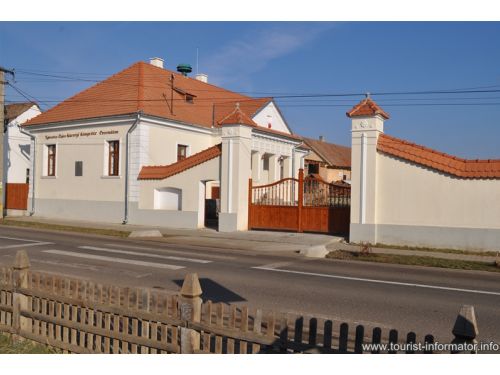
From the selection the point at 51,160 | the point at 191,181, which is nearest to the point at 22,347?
the point at 191,181

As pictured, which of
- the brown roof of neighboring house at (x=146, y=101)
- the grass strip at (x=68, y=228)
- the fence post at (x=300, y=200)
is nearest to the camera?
the fence post at (x=300, y=200)

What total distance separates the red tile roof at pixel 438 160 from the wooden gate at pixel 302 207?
95.0 inches

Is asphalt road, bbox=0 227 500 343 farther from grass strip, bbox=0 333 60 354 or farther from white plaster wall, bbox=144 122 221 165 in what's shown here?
white plaster wall, bbox=144 122 221 165

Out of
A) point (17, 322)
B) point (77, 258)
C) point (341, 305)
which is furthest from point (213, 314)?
point (77, 258)

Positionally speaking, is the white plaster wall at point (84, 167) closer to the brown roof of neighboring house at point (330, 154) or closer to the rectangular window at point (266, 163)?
the rectangular window at point (266, 163)

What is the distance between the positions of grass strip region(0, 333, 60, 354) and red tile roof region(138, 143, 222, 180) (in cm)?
1483

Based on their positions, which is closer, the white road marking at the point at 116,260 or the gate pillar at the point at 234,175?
the white road marking at the point at 116,260

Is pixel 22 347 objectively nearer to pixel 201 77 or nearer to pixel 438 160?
pixel 438 160

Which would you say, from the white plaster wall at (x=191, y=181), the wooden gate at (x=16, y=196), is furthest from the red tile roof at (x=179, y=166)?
the wooden gate at (x=16, y=196)

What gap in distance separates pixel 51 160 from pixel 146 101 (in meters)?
7.24

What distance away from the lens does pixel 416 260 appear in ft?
42.9

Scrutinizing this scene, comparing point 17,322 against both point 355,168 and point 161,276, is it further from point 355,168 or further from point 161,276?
point 355,168

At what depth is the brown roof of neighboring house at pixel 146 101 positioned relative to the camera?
2419 cm

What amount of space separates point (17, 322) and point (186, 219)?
15.3 meters
